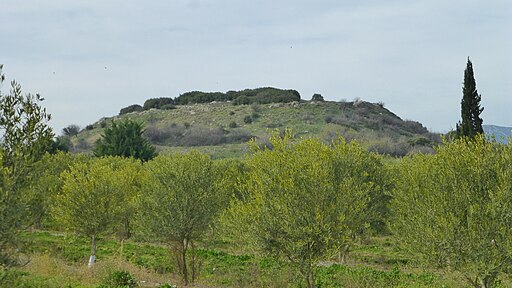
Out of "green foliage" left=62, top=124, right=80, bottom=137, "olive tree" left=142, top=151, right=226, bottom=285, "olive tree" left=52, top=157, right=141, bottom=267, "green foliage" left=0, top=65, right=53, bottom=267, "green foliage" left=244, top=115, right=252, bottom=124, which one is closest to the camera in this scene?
"green foliage" left=0, top=65, right=53, bottom=267

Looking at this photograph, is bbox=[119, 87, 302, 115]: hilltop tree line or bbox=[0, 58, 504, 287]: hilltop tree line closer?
bbox=[0, 58, 504, 287]: hilltop tree line

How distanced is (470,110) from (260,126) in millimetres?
53181

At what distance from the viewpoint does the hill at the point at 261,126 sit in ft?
293

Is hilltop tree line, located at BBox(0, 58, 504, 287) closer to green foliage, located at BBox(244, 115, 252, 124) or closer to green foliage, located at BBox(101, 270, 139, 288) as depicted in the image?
green foliage, located at BBox(101, 270, 139, 288)

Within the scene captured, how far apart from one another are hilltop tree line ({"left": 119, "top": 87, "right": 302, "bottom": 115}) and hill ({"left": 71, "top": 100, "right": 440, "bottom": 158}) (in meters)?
5.62

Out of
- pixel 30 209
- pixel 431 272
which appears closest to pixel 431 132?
pixel 431 272

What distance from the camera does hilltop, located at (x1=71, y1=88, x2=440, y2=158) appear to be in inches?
3524

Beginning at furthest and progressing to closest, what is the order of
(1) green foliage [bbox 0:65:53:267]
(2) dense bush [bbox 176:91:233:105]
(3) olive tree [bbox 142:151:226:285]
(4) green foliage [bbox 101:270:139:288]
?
(2) dense bush [bbox 176:91:233:105] < (3) olive tree [bbox 142:151:226:285] < (4) green foliage [bbox 101:270:139:288] < (1) green foliage [bbox 0:65:53:267]

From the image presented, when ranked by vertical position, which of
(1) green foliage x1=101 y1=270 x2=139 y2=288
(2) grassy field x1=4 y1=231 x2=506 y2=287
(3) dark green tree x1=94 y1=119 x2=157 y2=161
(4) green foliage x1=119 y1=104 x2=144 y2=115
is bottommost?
(2) grassy field x1=4 y1=231 x2=506 y2=287

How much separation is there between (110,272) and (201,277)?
706cm

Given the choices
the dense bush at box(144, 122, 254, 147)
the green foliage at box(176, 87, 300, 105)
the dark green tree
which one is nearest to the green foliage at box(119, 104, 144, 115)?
the green foliage at box(176, 87, 300, 105)

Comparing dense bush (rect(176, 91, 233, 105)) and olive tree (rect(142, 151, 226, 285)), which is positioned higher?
dense bush (rect(176, 91, 233, 105))

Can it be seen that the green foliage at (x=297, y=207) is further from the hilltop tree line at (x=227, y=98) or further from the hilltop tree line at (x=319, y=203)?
the hilltop tree line at (x=227, y=98)

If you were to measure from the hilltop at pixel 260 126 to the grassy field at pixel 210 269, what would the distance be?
4625 centimetres
